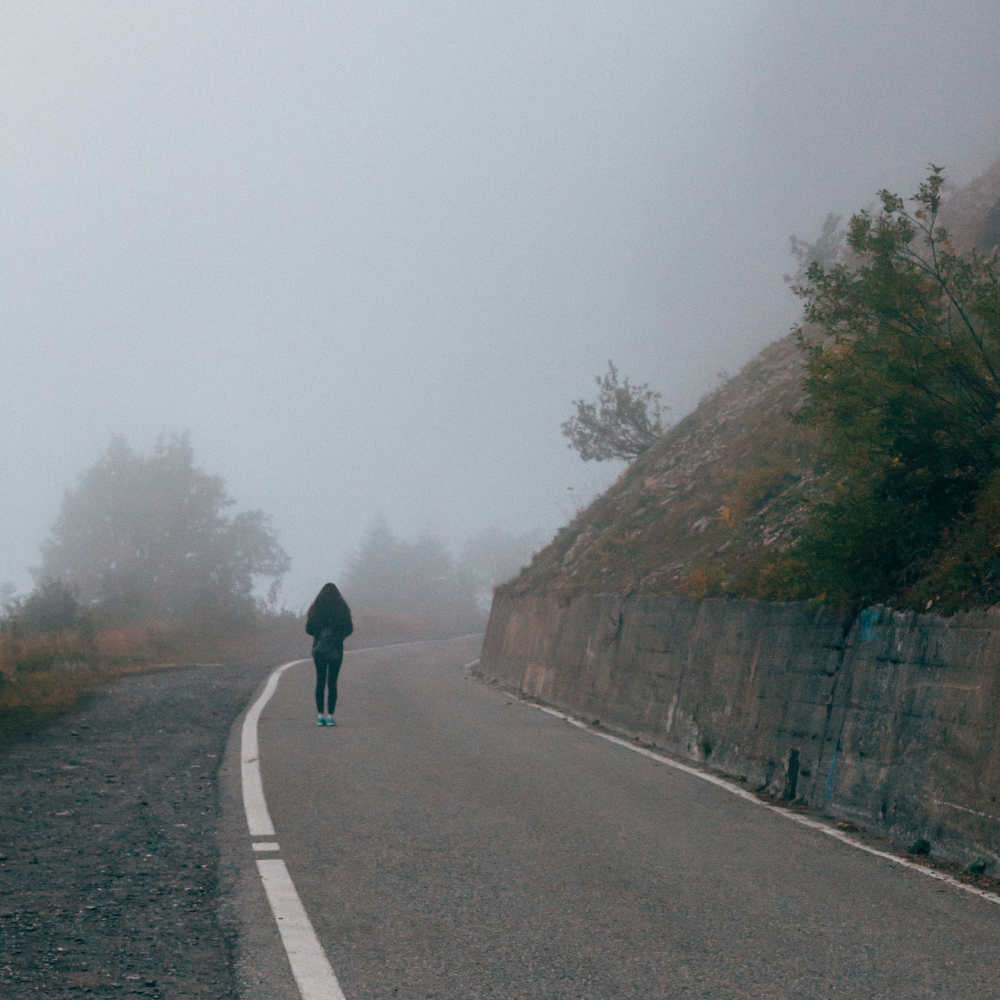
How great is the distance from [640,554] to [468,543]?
133512mm

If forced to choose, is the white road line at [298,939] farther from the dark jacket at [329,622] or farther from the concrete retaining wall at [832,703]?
the dark jacket at [329,622]

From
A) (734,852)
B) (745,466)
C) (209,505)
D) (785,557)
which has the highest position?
(209,505)

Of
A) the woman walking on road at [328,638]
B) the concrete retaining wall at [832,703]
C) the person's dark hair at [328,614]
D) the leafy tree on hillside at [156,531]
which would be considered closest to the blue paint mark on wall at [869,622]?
the concrete retaining wall at [832,703]

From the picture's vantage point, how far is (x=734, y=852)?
20.9 ft

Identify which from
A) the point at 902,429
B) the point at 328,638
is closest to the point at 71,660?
the point at 328,638

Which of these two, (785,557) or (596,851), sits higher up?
(785,557)

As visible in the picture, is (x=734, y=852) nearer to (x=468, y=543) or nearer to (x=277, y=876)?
(x=277, y=876)

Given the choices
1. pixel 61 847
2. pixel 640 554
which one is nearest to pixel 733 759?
pixel 61 847

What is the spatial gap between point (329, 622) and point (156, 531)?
154 feet

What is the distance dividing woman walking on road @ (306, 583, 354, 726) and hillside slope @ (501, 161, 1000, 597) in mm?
4476

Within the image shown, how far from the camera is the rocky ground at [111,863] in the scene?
3.99 meters

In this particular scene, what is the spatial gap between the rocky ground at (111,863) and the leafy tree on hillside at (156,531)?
43419mm

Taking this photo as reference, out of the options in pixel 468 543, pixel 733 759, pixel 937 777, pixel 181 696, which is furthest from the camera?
pixel 468 543

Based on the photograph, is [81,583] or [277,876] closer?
[277,876]
